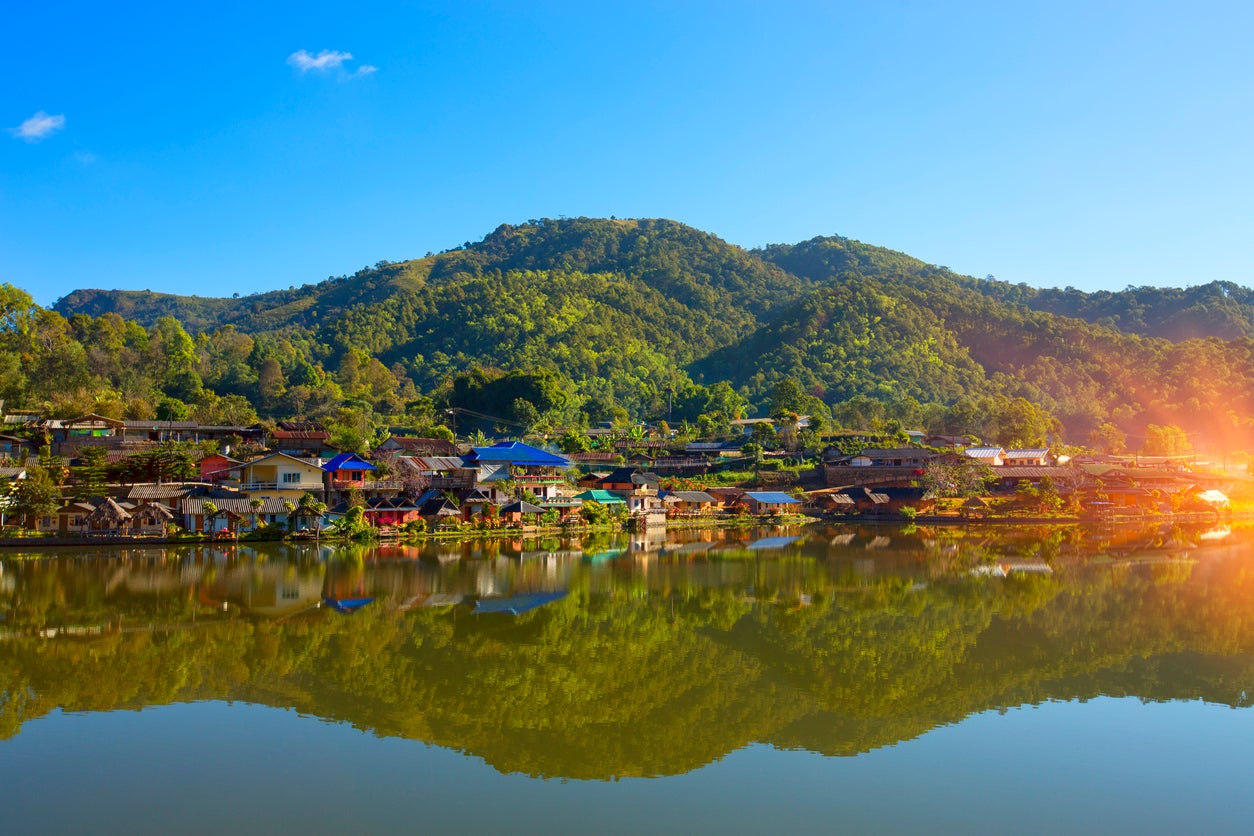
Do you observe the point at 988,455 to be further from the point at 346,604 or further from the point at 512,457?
the point at 346,604

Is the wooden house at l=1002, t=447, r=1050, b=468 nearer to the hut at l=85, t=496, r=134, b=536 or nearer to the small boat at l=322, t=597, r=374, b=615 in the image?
the small boat at l=322, t=597, r=374, b=615

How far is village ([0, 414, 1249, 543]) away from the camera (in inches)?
1216

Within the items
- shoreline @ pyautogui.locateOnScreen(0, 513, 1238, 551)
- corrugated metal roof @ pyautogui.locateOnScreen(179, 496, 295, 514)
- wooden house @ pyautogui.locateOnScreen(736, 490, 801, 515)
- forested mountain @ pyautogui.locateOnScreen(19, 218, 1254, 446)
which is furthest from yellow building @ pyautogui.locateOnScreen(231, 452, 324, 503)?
wooden house @ pyautogui.locateOnScreen(736, 490, 801, 515)

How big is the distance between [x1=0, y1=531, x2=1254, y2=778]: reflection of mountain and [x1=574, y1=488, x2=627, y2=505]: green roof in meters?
18.3

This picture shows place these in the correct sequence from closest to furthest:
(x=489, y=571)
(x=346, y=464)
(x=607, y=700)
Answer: (x=607, y=700) → (x=489, y=571) → (x=346, y=464)

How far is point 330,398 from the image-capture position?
6300cm

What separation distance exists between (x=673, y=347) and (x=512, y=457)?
76350 mm

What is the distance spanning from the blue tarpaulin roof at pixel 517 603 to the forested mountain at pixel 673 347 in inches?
1510

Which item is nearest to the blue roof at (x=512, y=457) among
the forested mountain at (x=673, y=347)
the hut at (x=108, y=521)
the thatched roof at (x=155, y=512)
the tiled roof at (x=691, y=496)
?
the tiled roof at (x=691, y=496)

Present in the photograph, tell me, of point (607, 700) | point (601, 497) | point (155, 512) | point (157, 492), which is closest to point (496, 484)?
point (601, 497)

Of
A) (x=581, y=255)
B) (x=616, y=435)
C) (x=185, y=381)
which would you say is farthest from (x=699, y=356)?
(x=185, y=381)

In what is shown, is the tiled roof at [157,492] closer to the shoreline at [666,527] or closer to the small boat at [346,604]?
the shoreline at [666,527]

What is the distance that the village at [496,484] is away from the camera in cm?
3088

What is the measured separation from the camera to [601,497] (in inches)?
1679
